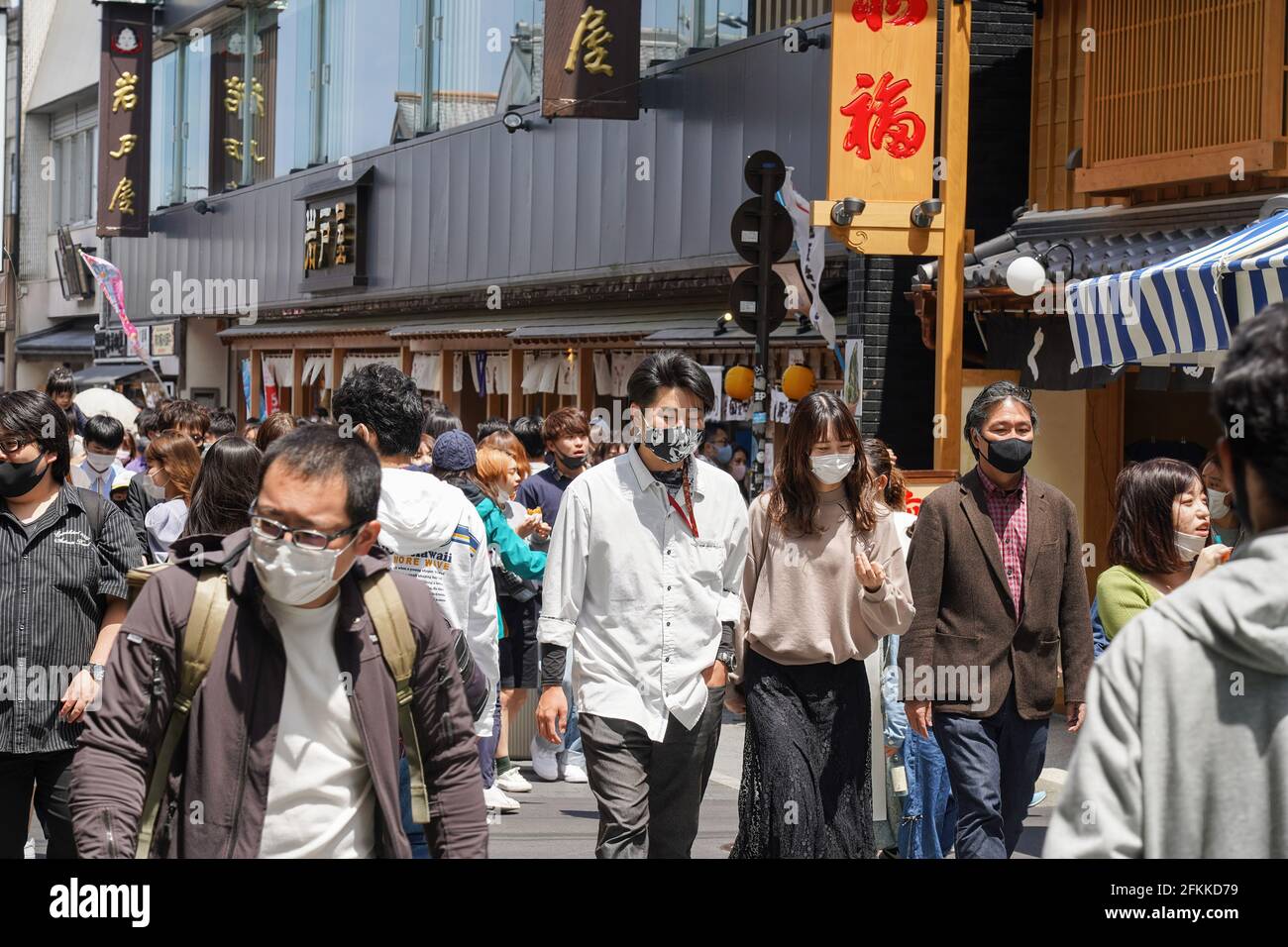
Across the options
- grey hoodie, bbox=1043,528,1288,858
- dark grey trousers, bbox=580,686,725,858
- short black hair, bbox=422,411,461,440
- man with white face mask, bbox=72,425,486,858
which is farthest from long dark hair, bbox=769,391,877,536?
grey hoodie, bbox=1043,528,1288,858

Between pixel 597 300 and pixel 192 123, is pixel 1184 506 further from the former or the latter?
pixel 192 123

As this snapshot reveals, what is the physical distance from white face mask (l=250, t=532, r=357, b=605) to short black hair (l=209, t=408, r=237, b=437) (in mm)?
10089

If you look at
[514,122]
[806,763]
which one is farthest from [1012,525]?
[514,122]

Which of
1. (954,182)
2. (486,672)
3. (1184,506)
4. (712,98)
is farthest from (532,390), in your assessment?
(1184,506)

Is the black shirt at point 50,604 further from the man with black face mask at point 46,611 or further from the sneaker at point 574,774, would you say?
the sneaker at point 574,774

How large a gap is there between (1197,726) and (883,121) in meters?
9.72

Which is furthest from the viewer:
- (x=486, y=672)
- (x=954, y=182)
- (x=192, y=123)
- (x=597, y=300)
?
(x=192, y=123)

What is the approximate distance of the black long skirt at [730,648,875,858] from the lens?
598 cm

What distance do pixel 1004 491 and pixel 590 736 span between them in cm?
194

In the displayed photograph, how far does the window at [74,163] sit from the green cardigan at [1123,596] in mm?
37730

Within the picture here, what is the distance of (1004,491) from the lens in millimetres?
6484

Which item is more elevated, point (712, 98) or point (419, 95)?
point (419, 95)

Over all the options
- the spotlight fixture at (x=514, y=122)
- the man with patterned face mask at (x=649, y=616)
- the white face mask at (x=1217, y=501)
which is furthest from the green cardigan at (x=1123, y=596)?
the spotlight fixture at (x=514, y=122)

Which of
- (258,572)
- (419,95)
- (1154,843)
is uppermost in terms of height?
(419,95)
